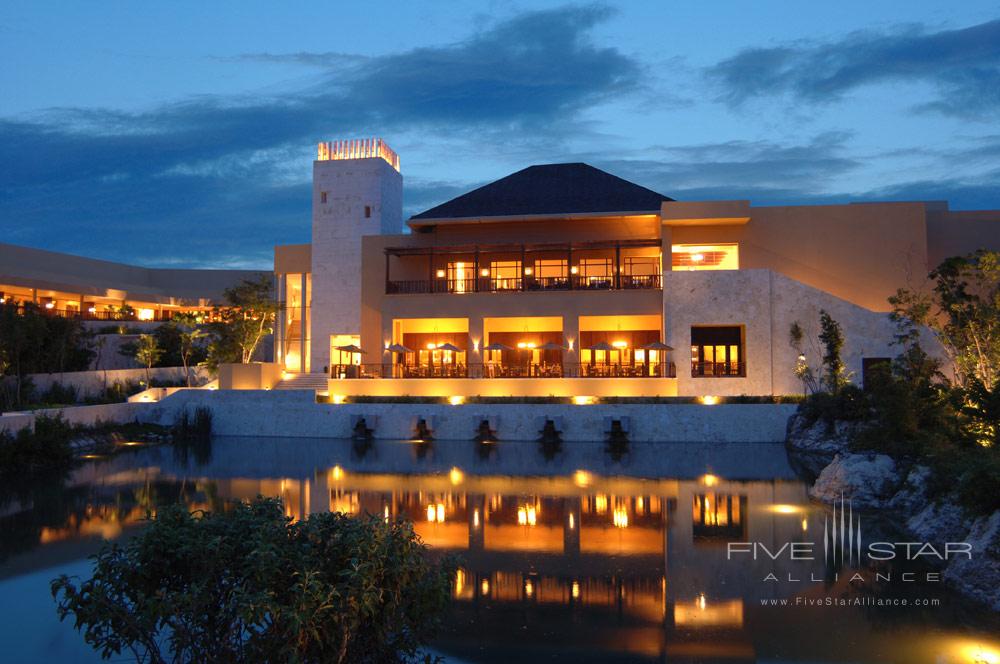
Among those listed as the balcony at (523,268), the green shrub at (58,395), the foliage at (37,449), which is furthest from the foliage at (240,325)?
the foliage at (37,449)

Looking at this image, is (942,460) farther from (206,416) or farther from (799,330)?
(206,416)

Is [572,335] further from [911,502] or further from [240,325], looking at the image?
[911,502]

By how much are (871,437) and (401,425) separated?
15315 mm

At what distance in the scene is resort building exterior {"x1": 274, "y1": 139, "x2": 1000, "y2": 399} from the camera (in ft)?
91.7

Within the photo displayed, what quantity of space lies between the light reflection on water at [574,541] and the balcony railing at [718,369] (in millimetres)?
6528

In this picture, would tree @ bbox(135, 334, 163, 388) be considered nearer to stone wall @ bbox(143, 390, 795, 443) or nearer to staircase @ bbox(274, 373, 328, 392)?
stone wall @ bbox(143, 390, 795, 443)

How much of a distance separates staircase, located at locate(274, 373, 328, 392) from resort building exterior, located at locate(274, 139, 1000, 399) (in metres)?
0.94

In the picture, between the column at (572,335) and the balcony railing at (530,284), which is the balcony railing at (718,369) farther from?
the column at (572,335)

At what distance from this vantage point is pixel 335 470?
18.7 meters

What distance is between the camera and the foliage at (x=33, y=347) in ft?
84.1

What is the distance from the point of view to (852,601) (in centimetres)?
862

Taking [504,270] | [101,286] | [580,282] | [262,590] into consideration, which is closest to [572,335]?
[580,282]

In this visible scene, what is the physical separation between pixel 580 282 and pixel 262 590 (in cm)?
2781

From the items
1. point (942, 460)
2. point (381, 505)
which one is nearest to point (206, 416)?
point (381, 505)
